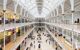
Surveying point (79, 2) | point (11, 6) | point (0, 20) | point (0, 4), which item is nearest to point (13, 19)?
point (11, 6)

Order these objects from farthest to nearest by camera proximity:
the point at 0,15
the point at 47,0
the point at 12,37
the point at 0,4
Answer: the point at 47,0
the point at 12,37
the point at 0,4
the point at 0,15

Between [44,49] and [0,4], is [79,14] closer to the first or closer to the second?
[44,49]

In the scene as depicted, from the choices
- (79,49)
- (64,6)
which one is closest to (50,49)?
(64,6)

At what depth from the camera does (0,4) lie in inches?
708

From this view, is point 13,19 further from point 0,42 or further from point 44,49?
point 44,49

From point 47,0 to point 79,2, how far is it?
78.7 ft

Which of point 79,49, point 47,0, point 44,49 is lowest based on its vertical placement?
point 44,49

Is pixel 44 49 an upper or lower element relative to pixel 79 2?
lower

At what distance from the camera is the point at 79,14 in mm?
23797

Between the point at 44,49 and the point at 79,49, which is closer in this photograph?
the point at 79,49

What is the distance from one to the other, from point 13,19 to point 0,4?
428 cm

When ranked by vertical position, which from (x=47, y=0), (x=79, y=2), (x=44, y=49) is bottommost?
(x=44, y=49)

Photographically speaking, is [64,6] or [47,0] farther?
[47,0]

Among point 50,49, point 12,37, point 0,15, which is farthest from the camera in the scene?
point 50,49
